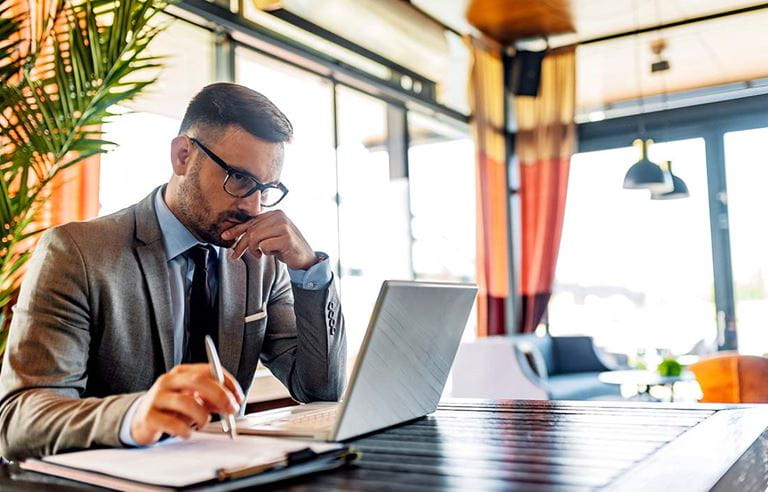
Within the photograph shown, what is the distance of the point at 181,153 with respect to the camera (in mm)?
1703

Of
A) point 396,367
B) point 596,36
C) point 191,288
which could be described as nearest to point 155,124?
point 191,288

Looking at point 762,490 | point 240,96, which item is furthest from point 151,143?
point 762,490

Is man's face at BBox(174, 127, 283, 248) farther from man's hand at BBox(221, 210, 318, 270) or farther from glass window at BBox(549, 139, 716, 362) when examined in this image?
glass window at BBox(549, 139, 716, 362)

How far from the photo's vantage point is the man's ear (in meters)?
1.70

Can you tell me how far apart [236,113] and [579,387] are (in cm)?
468

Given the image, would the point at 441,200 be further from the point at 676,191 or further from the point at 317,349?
the point at 317,349

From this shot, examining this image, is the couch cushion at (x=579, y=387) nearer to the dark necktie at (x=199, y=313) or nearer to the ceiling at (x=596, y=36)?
the ceiling at (x=596, y=36)

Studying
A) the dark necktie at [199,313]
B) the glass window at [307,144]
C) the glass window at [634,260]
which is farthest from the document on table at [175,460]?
the glass window at [634,260]

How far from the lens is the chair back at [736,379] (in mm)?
3402

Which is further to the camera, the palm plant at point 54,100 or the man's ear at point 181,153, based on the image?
the palm plant at point 54,100

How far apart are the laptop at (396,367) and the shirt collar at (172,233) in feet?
1.50

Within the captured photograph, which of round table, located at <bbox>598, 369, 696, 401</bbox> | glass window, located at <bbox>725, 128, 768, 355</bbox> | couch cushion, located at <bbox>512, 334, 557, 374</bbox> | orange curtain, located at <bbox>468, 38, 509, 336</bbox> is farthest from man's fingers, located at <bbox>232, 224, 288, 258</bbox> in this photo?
glass window, located at <bbox>725, 128, 768, 355</bbox>

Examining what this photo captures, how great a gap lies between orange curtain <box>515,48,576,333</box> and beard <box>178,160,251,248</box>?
563 cm

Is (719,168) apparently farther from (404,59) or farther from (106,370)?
(106,370)
